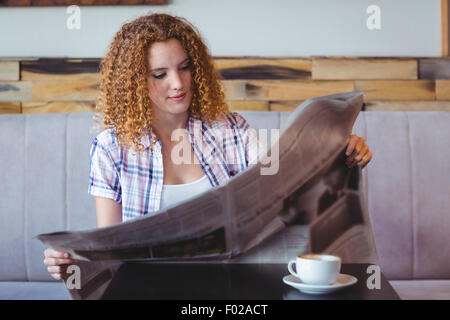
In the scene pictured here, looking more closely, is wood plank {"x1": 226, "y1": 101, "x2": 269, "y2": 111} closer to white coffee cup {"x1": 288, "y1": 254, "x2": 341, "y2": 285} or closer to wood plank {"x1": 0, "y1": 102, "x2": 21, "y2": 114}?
wood plank {"x1": 0, "y1": 102, "x2": 21, "y2": 114}

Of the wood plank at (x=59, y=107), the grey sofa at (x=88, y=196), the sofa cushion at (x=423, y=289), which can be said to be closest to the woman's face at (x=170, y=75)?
the grey sofa at (x=88, y=196)

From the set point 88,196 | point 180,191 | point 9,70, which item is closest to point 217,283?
point 180,191

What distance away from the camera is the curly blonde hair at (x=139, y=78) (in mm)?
938

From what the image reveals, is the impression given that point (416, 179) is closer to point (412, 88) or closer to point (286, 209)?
point (412, 88)

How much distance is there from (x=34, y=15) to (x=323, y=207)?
1.07 m

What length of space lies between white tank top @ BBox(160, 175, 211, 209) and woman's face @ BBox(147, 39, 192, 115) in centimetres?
16

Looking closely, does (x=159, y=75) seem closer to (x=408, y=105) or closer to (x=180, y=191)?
(x=180, y=191)

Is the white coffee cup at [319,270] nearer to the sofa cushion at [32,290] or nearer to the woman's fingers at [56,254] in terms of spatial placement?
the woman's fingers at [56,254]

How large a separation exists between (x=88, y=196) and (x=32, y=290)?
266 millimetres

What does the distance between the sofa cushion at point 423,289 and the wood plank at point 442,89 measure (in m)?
0.56

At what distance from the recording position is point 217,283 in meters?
0.57

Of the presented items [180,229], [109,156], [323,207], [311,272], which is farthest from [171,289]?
[109,156]

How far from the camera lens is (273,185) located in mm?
640

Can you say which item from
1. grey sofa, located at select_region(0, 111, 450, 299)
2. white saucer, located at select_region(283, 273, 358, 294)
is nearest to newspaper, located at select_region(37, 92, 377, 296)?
white saucer, located at select_region(283, 273, 358, 294)
